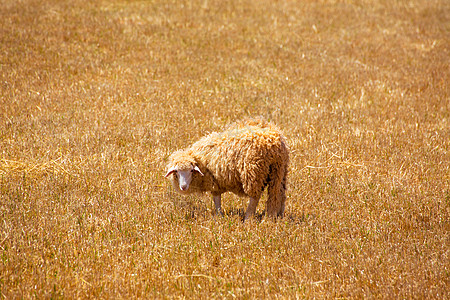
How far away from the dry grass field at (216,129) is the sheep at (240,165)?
327 millimetres

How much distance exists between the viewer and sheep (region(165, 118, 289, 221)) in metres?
5.06

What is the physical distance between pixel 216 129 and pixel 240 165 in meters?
3.17

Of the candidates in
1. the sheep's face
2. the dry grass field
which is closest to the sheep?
the sheep's face

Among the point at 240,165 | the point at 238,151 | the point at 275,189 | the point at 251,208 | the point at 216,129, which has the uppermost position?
the point at 238,151

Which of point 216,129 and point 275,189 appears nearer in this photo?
point 275,189

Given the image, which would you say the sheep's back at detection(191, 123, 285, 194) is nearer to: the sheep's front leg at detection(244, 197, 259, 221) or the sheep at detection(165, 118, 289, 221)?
the sheep at detection(165, 118, 289, 221)

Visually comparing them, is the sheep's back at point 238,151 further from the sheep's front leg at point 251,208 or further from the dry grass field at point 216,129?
the dry grass field at point 216,129

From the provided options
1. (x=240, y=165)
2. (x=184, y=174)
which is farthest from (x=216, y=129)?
(x=240, y=165)

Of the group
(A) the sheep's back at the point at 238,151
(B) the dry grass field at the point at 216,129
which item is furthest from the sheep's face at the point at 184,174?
(B) the dry grass field at the point at 216,129

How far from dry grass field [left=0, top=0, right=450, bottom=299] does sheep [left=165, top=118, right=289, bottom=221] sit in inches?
12.9

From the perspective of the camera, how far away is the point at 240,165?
16.8 ft

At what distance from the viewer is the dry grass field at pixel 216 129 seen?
4.26 m

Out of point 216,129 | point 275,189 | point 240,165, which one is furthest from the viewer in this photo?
point 216,129

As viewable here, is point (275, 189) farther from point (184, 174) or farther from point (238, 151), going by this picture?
point (184, 174)
